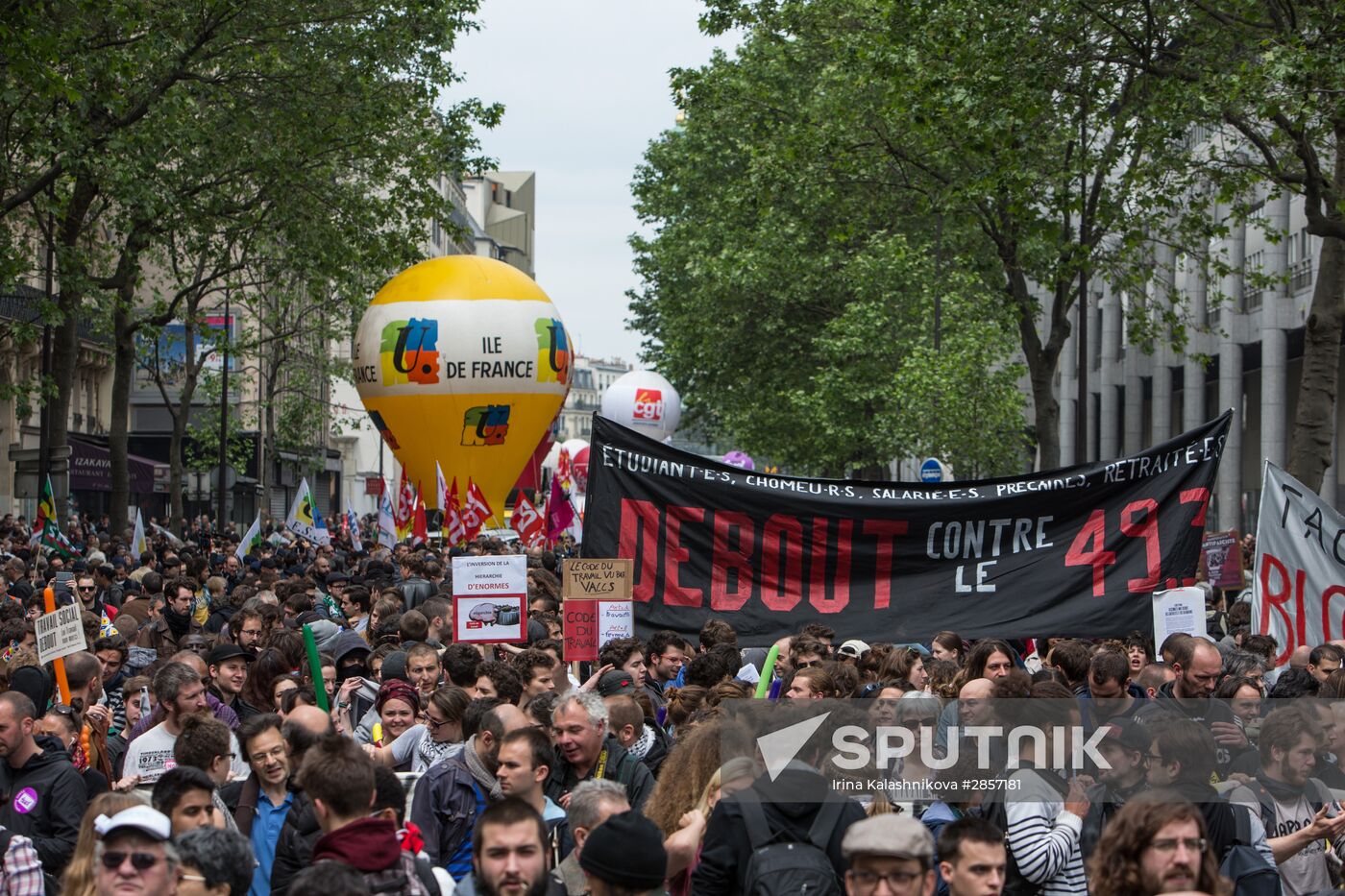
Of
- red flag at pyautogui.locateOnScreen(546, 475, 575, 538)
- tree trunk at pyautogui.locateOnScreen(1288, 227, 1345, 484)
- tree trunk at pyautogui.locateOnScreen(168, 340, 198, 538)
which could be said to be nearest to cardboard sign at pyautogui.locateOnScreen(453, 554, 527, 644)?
tree trunk at pyautogui.locateOnScreen(1288, 227, 1345, 484)

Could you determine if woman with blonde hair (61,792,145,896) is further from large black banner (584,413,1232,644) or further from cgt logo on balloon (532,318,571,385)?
cgt logo on balloon (532,318,571,385)

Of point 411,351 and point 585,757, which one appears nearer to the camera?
point 585,757

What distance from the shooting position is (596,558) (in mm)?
11961

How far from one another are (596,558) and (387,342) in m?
22.3

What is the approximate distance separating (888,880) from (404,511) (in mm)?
29026

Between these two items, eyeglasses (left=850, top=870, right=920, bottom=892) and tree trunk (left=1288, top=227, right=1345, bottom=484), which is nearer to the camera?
eyeglasses (left=850, top=870, right=920, bottom=892)

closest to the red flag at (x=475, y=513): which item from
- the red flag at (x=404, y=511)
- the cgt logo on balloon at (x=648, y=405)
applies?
the red flag at (x=404, y=511)


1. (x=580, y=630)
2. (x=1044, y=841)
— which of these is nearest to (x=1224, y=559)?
(x=580, y=630)

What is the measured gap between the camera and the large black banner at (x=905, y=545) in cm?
1166

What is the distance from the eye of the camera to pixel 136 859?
17.5ft

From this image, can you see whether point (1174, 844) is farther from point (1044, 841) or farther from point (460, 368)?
point (460, 368)

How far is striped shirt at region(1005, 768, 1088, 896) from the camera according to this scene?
6.21 meters

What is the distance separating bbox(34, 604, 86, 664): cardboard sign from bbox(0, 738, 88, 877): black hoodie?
284 cm

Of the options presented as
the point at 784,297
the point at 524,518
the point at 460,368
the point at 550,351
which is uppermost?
the point at 784,297
